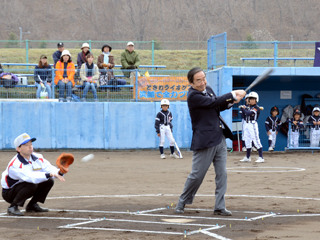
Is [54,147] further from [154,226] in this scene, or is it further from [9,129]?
[154,226]

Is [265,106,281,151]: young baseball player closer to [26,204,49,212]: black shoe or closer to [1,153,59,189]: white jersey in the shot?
[26,204,49,212]: black shoe

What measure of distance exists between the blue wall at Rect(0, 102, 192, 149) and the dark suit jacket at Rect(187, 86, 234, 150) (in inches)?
516

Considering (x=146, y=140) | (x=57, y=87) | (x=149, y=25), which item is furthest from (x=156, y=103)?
(x=149, y=25)

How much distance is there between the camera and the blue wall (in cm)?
2084

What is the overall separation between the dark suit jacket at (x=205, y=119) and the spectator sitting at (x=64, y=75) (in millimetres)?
13286

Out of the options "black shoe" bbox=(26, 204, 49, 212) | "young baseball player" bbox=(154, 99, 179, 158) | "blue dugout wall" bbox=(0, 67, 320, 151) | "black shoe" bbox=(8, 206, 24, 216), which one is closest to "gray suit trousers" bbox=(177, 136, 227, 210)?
"black shoe" bbox=(26, 204, 49, 212)

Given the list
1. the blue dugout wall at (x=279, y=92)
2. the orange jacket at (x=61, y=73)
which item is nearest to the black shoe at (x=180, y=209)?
the orange jacket at (x=61, y=73)

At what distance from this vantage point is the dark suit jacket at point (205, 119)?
757cm

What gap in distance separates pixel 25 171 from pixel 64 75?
42.4ft

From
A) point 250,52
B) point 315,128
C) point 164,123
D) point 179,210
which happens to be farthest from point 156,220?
point 250,52

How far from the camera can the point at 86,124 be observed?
68.8 ft

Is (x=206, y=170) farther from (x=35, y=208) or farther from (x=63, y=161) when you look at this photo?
(x=35, y=208)

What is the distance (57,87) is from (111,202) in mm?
12349

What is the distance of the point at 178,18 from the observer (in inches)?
2357
